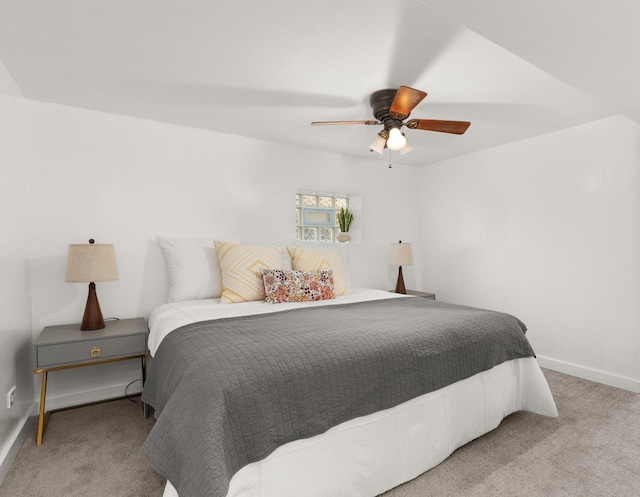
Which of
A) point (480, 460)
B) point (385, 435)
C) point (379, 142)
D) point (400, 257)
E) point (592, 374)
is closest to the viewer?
point (385, 435)

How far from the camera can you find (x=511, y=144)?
3.67 m

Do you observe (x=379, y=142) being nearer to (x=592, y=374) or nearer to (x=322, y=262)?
(x=322, y=262)

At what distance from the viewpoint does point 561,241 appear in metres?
3.29

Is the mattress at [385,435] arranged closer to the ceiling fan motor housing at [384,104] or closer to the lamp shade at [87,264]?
the lamp shade at [87,264]

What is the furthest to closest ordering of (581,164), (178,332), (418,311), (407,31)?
(581,164) → (418,311) → (178,332) → (407,31)

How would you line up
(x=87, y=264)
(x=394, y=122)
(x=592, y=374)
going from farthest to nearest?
(x=592, y=374)
(x=394, y=122)
(x=87, y=264)

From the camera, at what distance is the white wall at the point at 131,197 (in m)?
2.62

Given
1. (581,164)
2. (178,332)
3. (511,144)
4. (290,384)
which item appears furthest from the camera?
(511,144)

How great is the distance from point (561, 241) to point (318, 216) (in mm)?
2476

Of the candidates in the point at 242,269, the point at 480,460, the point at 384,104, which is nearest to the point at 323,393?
the point at 480,460

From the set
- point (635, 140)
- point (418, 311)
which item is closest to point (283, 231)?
point (418, 311)

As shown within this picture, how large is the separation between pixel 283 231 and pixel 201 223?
2.77 feet

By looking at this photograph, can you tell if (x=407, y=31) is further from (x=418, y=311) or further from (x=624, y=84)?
(x=418, y=311)

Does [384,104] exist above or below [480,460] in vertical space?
above
